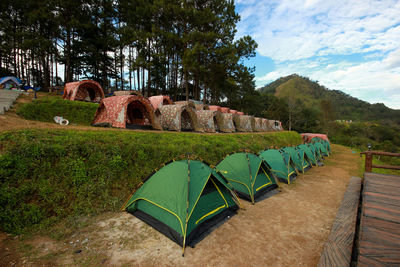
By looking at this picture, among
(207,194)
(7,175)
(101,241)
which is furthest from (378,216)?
(7,175)

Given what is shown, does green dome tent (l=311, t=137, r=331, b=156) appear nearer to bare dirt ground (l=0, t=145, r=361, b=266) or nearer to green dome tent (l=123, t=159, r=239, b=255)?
bare dirt ground (l=0, t=145, r=361, b=266)

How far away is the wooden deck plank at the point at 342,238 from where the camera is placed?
2516mm

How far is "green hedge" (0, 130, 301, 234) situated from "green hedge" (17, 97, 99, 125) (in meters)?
5.55

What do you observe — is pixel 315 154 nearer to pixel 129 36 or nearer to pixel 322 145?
pixel 322 145

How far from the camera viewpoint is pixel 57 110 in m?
10.5

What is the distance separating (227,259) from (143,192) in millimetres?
2648

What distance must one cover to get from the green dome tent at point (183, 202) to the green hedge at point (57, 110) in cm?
919

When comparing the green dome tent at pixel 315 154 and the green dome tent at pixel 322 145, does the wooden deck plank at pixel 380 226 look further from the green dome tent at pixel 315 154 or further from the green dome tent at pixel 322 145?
the green dome tent at pixel 322 145

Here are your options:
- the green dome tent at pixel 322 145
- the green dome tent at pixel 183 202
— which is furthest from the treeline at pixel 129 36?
the green dome tent at pixel 183 202

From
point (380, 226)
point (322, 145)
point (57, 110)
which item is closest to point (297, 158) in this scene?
point (380, 226)

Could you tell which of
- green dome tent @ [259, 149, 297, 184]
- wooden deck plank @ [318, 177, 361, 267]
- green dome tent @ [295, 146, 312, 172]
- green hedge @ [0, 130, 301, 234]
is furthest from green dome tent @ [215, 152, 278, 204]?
green dome tent @ [295, 146, 312, 172]

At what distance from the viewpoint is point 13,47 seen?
92.3 ft

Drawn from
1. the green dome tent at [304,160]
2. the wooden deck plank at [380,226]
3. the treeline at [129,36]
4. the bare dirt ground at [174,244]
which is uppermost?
the treeline at [129,36]

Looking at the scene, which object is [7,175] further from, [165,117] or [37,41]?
[37,41]
